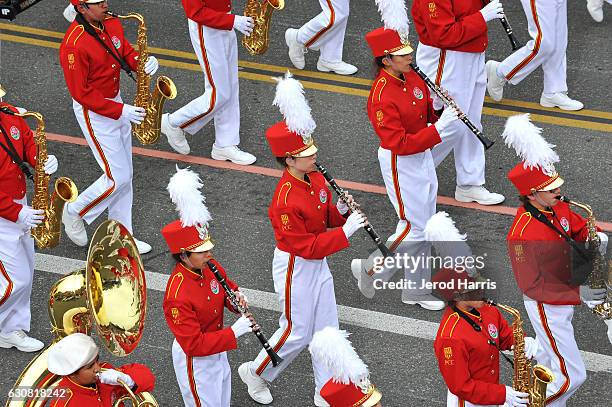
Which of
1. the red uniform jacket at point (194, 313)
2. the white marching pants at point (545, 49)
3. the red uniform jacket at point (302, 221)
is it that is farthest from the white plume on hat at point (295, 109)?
the white marching pants at point (545, 49)

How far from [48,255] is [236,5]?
4.50 m

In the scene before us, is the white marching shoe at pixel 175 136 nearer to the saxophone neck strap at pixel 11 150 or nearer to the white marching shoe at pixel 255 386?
the saxophone neck strap at pixel 11 150

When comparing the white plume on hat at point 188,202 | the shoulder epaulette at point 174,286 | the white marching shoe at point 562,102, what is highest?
the white plume on hat at point 188,202

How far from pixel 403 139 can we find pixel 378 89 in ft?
1.36

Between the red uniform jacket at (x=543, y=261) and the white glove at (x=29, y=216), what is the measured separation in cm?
335

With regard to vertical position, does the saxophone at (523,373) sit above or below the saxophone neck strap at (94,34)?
below

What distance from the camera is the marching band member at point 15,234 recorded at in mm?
10703

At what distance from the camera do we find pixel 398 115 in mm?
11102

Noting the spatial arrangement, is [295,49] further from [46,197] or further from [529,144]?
[529,144]

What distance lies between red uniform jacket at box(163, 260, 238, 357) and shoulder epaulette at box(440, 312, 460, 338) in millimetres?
1343

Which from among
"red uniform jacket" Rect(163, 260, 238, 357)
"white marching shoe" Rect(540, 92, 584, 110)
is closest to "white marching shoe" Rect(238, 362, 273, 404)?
"red uniform jacket" Rect(163, 260, 238, 357)

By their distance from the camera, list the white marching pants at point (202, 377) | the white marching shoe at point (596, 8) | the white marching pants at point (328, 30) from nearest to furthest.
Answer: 1. the white marching pants at point (202, 377)
2. the white marching pants at point (328, 30)
3. the white marching shoe at point (596, 8)

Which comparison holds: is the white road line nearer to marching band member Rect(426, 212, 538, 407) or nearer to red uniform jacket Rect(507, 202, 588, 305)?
red uniform jacket Rect(507, 202, 588, 305)

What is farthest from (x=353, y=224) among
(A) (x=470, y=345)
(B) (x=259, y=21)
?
(B) (x=259, y=21)
